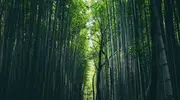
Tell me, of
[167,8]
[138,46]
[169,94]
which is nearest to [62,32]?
[138,46]

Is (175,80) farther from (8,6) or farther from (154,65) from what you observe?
(8,6)

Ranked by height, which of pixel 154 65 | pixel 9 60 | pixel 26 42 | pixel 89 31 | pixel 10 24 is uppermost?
pixel 89 31

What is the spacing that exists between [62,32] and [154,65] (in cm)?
553

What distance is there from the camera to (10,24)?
6.27 meters

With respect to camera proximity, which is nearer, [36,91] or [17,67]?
[17,67]

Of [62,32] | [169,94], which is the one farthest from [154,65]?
[62,32]

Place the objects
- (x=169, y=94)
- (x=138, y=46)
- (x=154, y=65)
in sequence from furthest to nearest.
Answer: (x=138, y=46)
(x=154, y=65)
(x=169, y=94)

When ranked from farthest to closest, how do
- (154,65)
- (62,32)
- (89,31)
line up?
(89,31) → (62,32) → (154,65)

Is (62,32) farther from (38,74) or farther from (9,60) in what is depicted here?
(9,60)

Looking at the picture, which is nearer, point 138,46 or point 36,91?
point 138,46

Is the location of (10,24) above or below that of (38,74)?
above

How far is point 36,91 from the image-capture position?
6.88 meters

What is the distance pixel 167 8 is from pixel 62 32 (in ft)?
17.2

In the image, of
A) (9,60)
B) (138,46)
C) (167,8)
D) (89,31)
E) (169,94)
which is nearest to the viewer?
(169,94)
